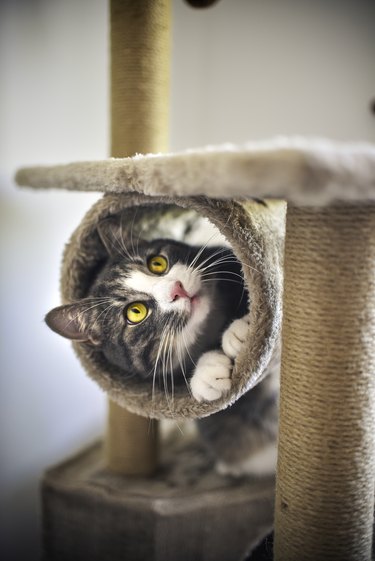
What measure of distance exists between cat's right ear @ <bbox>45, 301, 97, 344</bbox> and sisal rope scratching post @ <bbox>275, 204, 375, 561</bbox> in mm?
418

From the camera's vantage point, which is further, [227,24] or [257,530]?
[227,24]

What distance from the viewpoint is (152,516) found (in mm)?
1170

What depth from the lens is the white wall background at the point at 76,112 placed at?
137cm

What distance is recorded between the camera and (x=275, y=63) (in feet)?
5.80

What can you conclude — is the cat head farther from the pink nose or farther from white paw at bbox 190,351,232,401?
white paw at bbox 190,351,232,401

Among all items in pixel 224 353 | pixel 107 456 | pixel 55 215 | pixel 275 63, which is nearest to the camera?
pixel 224 353

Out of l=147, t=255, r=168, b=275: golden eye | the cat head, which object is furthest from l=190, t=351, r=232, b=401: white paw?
l=147, t=255, r=168, b=275: golden eye

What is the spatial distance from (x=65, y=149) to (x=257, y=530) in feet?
4.07

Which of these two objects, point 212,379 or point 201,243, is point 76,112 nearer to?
point 201,243

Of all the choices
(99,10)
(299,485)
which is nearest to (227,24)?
(99,10)

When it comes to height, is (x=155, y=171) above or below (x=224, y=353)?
above

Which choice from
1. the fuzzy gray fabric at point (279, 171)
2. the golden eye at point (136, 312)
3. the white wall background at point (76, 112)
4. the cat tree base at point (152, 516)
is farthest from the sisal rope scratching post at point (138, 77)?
the fuzzy gray fabric at point (279, 171)

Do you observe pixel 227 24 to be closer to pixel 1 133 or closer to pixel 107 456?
pixel 1 133

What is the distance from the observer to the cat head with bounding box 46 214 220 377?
95cm
